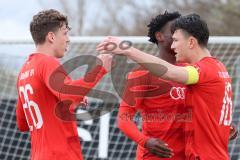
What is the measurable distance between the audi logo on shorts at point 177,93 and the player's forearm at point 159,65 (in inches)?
22.5

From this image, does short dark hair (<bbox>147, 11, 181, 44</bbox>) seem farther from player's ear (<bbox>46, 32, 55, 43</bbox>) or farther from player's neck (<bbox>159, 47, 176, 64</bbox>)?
player's ear (<bbox>46, 32, 55, 43</bbox>)

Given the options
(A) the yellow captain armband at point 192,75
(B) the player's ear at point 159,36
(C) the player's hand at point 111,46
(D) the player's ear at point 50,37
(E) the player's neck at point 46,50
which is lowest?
(A) the yellow captain armband at point 192,75

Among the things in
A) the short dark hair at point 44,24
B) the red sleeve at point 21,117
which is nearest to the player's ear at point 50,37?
the short dark hair at point 44,24

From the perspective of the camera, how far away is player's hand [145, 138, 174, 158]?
15.2 feet

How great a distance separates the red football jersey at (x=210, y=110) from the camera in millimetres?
4473

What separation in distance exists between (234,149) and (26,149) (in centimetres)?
269

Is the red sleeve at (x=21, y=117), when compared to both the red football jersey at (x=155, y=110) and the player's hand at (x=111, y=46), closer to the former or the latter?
the red football jersey at (x=155, y=110)

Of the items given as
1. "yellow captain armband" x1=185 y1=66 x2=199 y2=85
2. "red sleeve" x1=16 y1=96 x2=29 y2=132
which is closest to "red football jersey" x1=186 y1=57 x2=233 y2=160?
"yellow captain armband" x1=185 y1=66 x2=199 y2=85

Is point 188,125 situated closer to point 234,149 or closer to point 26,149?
point 234,149

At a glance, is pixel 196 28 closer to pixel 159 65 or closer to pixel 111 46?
pixel 159 65

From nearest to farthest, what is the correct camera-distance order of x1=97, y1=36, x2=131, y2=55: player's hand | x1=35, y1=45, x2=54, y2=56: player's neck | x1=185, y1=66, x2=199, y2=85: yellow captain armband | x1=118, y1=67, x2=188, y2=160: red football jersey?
x1=97, y1=36, x2=131, y2=55: player's hand < x1=185, y1=66, x2=199, y2=85: yellow captain armband < x1=35, y1=45, x2=54, y2=56: player's neck < x1=118, y1=67, x2=188, y2=160: red football jersey

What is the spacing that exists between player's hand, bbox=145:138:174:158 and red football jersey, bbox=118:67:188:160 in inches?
5.9

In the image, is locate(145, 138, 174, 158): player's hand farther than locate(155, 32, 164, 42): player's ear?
No

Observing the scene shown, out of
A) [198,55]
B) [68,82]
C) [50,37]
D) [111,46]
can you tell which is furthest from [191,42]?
[50,37]
